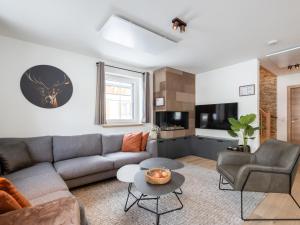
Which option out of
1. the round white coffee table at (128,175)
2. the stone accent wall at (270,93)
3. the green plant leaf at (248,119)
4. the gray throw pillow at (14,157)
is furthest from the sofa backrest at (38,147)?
the stone accent wall at (270,93)

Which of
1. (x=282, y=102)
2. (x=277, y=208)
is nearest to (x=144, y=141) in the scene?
(x=277, y=208)

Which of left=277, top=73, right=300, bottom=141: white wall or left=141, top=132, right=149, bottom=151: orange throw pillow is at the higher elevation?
left=277, top=73, right=300, bottom=141: white wall

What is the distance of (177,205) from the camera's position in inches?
75.7

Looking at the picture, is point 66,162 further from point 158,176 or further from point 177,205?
point 177,205

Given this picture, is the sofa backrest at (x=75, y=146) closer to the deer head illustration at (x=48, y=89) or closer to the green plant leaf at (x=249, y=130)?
the deer head illustration at (x=48, y=89)

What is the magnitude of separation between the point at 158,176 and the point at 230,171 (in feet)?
3.42

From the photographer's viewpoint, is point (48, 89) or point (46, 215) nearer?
point (46, 215)

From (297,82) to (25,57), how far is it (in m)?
6.72

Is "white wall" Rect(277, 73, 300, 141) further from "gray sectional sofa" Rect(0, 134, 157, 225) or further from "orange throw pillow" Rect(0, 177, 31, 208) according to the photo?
"orange throw pillow" Rect(0, 177, 31, 208)

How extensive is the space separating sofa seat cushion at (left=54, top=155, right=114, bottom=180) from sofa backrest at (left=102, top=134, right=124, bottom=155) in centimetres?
48

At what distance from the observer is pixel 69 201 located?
1156mm

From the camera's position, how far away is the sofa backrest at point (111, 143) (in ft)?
9.90

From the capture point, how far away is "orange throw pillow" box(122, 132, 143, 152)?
10.0ft

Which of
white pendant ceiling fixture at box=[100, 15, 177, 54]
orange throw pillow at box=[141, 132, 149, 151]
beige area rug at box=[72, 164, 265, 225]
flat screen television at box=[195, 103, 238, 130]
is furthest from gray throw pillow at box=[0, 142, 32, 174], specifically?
flat screen television at box=[195, 103, 238, 130]
